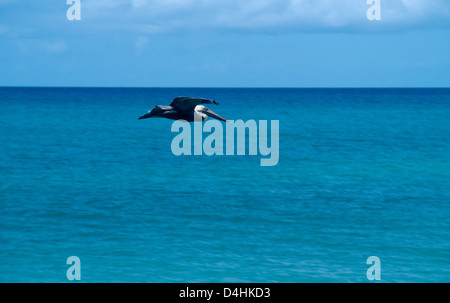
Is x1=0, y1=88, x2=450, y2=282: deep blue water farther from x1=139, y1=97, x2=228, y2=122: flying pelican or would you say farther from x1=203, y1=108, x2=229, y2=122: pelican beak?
x1=203, y1=108, x2=229, y2=122: pelican beak

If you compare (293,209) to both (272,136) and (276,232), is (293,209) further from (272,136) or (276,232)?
(272,136)

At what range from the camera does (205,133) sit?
68688mm

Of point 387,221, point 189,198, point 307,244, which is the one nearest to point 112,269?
point 307,244

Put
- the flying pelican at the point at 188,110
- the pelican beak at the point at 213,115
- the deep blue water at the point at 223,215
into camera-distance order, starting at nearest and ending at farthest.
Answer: the pelican beak at the point at 213,115, the flying pelican at the point at 188,110, the deep blue water at the point at 223,215

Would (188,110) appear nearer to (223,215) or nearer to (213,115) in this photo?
(213,115)

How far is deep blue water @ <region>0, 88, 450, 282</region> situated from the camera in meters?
23.9

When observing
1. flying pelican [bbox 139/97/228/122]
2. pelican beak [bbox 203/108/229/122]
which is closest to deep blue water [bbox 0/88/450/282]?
flying pelican [bbox 139/97/228/122]

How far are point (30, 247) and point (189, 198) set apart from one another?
10.3 meters

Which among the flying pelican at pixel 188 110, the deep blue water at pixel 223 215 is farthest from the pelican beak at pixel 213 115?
the deep blue water at pixel 223 215

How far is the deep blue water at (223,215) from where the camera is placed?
23.9 metres

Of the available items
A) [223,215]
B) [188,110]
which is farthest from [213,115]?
[223,215]

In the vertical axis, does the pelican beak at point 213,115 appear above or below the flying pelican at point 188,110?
below

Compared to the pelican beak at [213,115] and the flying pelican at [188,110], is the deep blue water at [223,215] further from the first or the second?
the pelican beak at [213,115]
